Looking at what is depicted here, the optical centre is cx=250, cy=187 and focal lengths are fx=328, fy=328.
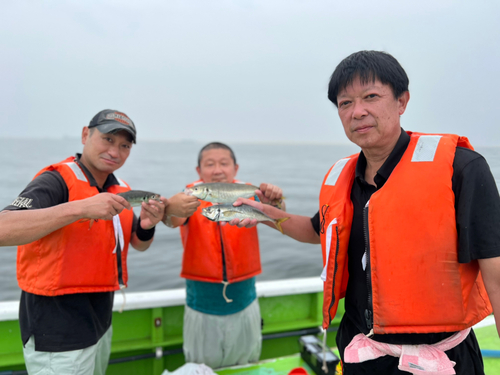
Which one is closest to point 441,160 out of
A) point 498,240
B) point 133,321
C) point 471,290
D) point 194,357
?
point 498,240

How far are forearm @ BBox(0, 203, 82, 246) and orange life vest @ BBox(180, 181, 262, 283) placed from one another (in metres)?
1.60

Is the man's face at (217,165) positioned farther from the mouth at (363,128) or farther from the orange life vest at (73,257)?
the mouth at (363,128)

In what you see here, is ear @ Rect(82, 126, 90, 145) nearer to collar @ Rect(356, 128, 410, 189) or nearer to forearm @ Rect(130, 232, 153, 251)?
forearm @ Rect(130, 232, 153, 251)

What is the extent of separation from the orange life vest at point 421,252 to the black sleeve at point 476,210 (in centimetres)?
6

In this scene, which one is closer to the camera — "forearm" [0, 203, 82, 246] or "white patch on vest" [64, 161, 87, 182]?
"forearm" [0, 203, 82, 246]

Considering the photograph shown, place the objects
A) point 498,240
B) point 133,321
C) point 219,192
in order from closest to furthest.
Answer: point 498,240 → point 219,192 → point 133,321

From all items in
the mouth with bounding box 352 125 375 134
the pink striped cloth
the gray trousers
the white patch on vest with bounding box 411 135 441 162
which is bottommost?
the gray trousers

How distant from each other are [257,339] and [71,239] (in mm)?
2321

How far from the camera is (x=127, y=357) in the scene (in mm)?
4035

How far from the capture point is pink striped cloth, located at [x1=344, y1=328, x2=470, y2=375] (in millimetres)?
1828

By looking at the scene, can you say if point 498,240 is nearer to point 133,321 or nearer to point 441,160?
point 441,160

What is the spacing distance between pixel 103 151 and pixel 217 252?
1.62 metres

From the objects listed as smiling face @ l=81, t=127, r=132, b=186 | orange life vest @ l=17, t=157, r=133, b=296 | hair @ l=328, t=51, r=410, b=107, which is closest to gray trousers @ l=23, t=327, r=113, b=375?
orange life vest @ l=17, t=157, r=133, b=296

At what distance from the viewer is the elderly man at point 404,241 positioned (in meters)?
1.82
